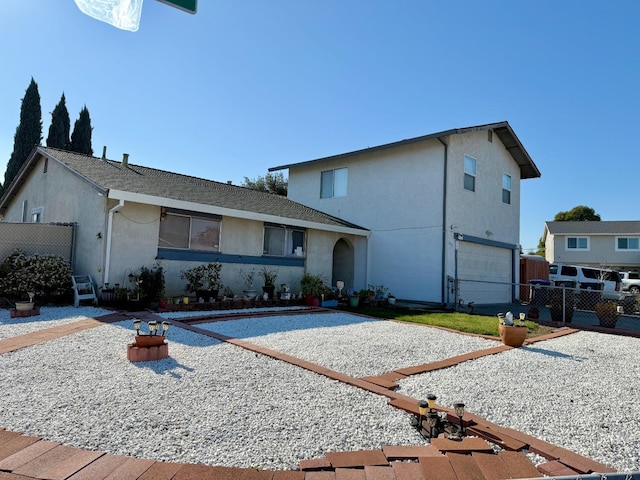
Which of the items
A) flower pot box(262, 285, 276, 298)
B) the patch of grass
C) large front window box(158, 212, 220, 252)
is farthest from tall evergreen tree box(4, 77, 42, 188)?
the patch of grass

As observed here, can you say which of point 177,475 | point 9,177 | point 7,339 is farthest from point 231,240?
point 9,177

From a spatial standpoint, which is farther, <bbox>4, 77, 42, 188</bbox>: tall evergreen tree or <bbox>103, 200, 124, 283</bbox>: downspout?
<bbox>4, 77, 42, 188</bbox>: tall evergreen tree

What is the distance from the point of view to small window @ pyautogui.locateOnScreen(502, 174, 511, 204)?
56.3ft

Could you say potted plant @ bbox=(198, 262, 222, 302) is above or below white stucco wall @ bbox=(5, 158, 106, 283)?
below

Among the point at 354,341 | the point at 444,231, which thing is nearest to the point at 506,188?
the point at 444,231

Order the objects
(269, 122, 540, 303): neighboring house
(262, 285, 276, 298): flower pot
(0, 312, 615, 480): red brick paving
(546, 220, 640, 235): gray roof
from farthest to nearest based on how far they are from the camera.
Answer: (546, 220, 640, 235): gray roof < (269, 122, 540, 303): neighboring house < (262, 285, 276, 298): flower pot < (0, 312, 615, 480): red brick paving

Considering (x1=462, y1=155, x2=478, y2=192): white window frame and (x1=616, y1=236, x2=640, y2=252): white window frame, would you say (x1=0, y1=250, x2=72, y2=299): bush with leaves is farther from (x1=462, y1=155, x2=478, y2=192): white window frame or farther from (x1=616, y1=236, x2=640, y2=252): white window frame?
(x1=616, y1=236, x2=640, y2=252): white window frame

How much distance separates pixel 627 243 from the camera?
107ft

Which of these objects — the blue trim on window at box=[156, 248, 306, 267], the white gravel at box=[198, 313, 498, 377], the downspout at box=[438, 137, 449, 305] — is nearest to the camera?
the white gravel at box=[198, 313, 498, 377]

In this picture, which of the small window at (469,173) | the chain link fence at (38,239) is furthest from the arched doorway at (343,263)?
the chain link fence at (38,239)

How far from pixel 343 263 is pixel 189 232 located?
291 inches

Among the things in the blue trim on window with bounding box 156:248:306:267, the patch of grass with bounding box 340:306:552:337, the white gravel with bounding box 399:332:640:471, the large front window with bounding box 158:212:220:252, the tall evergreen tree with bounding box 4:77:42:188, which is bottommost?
the white gravel with bounding box 399:332:640:471

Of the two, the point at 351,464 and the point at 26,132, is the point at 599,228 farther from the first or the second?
the point at 26,132

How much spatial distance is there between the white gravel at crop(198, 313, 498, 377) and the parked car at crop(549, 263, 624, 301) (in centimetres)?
1299
